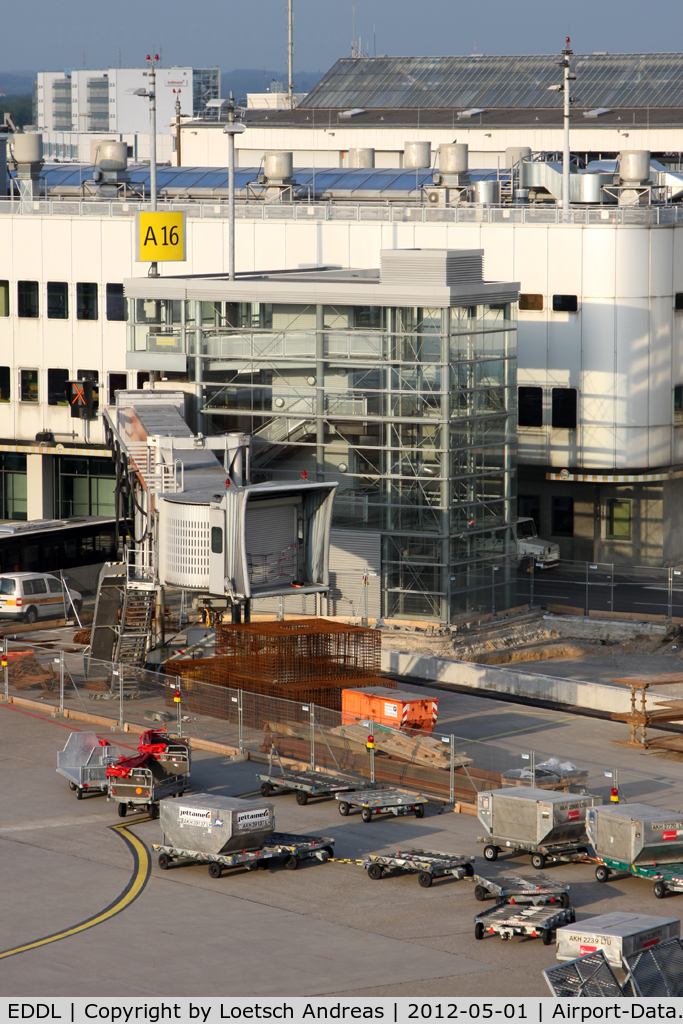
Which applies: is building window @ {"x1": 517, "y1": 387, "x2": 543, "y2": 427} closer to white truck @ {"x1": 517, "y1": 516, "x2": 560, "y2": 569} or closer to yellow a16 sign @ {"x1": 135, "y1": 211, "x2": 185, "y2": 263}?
white truck @ {"x1": 517, "y1": 516, "x2": 560, "y2": 569}

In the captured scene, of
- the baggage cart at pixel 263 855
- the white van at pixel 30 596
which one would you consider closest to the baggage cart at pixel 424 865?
the baggage cart at pixel 263 855

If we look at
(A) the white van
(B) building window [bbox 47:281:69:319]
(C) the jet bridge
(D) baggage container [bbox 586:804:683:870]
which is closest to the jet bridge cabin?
(C) the jet bridge

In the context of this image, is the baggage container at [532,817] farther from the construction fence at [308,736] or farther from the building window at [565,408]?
the building window at [565,408]

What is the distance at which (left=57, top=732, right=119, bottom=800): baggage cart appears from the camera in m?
37.2

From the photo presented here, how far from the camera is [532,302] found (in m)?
69.1

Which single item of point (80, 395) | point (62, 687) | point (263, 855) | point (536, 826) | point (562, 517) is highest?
point (80, 395)

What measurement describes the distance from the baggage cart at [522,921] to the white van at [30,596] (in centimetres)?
3354

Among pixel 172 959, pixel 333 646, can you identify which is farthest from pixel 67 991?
pixel 333 646

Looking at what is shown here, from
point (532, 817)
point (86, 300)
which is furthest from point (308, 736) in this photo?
point (86, 300)

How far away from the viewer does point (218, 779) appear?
39000 millimetres

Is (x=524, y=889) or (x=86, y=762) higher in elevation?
(x=86, y=762)

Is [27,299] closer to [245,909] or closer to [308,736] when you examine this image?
[308,736]

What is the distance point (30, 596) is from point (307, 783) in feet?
79.5

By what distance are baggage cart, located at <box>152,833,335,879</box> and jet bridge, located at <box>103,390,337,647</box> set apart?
1480 cm
